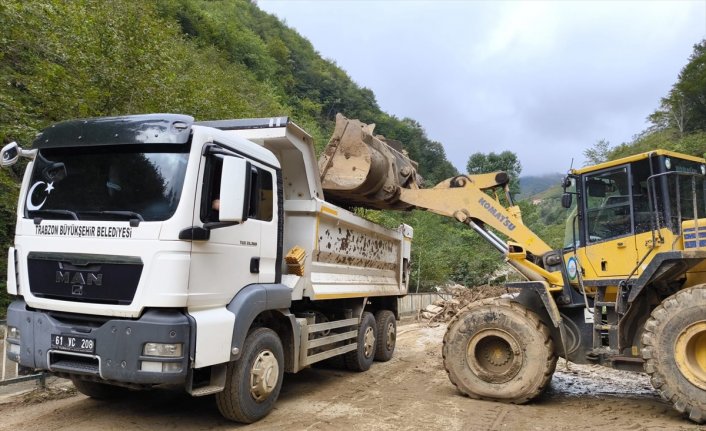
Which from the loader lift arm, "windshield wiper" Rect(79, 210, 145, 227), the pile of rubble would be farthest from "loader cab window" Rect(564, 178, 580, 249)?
the pile of rubble

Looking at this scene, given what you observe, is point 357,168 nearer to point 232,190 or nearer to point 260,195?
point 260,195

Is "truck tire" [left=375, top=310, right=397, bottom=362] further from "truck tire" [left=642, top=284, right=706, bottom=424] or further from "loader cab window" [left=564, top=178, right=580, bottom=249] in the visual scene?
"truck tire" [left=642, top=284, right=706, bottom=424]

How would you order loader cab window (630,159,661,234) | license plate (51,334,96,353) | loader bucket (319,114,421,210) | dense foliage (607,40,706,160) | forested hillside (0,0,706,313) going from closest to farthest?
license plate (51,334,96,353)
loader cab window (630,159,661,234)
loader bucket (319,114,421,210)
forested hillside (0,0,706,313)
dense foliage (607,40,706,160)

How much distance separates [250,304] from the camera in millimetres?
4676

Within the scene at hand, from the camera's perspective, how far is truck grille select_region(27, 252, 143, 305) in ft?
13.0

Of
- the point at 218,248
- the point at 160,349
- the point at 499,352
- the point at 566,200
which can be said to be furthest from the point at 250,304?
the point at 566,200

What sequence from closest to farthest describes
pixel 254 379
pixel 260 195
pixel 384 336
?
pixel 254 379, pixel 260 195, pixel 384 336

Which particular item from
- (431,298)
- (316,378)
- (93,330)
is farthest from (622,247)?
(431,298)

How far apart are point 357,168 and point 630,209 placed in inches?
138

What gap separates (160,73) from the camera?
10047 millimetres

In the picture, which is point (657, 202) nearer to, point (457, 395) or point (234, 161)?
point (457, 395)

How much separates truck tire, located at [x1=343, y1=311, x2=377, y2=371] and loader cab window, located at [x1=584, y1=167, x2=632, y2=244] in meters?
3.54

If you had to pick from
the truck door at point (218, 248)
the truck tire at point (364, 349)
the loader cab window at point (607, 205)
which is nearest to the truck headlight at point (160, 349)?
the truck door at point (218, 248)

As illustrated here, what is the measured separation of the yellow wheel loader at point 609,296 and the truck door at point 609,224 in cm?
1
